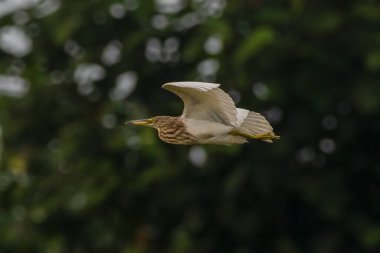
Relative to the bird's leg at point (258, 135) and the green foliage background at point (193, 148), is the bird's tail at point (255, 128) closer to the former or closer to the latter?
the bird's leg at point (258, 135)

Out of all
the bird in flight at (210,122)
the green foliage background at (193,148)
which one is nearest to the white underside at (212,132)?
the bird in flight at (210,122)

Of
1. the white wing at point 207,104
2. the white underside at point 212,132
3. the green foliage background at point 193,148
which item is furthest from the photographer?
the green foliage background at point 193,148

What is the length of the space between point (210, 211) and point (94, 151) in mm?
998

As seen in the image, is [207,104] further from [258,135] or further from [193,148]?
[193,148]

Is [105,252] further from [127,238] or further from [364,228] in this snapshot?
[364,228]

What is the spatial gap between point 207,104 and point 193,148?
17.9ft

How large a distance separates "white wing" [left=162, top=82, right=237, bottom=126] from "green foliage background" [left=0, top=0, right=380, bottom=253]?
4.46 meters

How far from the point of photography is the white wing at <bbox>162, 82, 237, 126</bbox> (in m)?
4.68

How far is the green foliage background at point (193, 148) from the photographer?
9.99 metres

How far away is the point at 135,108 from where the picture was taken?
990cm

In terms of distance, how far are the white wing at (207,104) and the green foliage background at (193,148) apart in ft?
14.6

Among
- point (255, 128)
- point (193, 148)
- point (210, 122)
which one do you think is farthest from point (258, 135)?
point (193, 148)

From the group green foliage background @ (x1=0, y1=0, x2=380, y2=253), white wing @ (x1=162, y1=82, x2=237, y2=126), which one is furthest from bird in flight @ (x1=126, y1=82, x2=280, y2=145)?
green foliage background @ (x1=0, y1=0, x2=380, y2=253)

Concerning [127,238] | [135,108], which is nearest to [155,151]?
[135,108]
